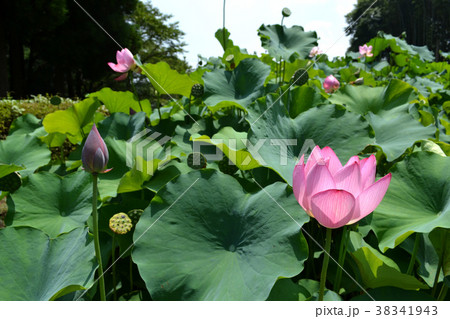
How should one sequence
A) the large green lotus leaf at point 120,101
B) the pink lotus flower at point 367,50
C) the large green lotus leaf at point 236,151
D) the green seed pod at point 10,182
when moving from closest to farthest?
the large green lotus leaf at point 236,151
the green seed pod at point 10,182
the large green lotus leaf at point 120,101
the pink lotus flower at point 367,50

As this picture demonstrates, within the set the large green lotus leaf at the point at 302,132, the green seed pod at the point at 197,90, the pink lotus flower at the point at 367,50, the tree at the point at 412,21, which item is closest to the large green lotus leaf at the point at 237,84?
the green seed pod at the point at 197,90

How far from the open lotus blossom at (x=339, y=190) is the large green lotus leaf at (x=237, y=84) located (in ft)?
2.55

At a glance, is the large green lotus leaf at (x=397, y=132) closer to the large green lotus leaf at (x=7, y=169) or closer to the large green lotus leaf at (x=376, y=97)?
the large green lotus leaf at (x=376, y=97)

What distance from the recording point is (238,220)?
31.6 inches

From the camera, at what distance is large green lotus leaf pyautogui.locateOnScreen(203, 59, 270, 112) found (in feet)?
4.51

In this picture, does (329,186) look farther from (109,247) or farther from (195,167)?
(109,247)

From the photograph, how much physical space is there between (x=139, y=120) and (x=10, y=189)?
0.49 meters

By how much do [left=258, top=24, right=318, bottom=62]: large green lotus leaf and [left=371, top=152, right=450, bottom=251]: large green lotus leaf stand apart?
0.97 meters

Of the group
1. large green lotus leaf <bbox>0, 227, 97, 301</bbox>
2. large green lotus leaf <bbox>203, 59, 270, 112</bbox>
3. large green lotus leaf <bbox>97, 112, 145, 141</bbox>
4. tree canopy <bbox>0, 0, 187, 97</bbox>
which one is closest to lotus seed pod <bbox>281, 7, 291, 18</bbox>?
large green lotus leaf <bbox>203, 59, 270, 112</bbox>

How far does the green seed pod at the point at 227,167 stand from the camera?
1111mm

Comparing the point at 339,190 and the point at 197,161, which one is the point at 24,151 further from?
the point at 339,190

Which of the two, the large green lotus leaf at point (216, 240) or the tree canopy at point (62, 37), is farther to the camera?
the tree canopy at point (62, 37)

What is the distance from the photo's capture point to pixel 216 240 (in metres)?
0.77

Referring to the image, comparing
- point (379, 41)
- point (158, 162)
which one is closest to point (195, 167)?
point (158, 162)
